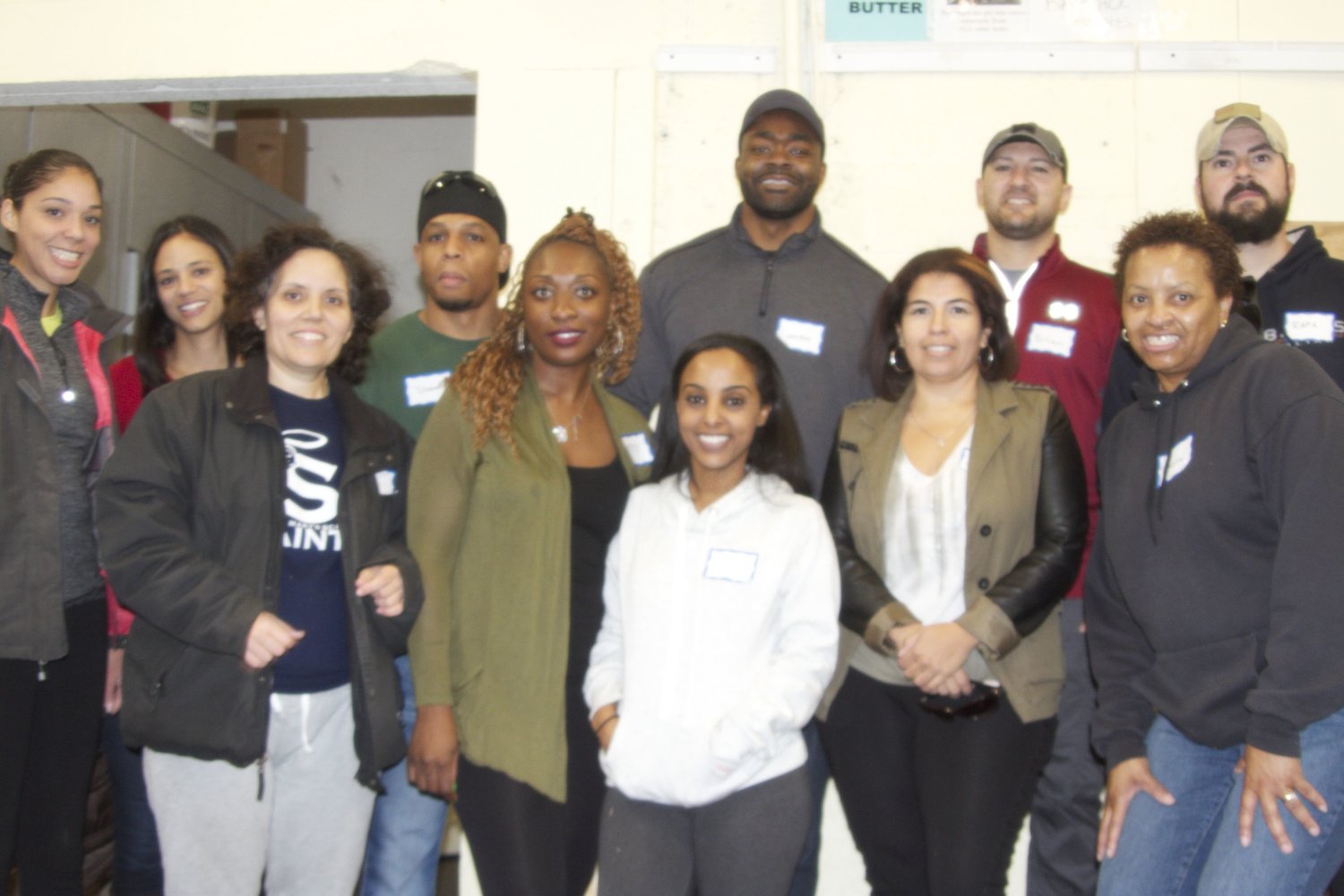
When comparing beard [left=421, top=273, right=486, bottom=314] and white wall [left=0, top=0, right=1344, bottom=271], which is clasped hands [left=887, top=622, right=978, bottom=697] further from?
white wall [left=0, top=0, right=1344, bottom=271]

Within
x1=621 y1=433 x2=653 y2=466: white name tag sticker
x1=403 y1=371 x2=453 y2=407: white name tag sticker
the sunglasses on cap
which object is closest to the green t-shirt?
x1=403 y1=371 x2=453 y2=407: white name tag sticker

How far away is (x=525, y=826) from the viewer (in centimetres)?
220

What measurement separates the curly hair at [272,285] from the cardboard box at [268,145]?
415 cm

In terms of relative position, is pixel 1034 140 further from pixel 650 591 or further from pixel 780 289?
pixel 650 591

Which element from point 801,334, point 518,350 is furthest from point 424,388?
point 801,334

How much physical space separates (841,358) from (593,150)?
1.45 meters

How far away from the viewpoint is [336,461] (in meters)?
2.35

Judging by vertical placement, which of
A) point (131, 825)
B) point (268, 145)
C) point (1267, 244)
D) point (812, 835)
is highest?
point (268, 145)

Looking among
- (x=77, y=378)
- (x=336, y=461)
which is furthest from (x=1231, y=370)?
(x=77, y=378)

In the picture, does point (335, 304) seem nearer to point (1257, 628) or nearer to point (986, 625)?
point (986, 625)

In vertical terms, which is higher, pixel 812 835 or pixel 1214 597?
pixel 1214 597

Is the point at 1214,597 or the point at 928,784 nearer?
the point at 1214,597

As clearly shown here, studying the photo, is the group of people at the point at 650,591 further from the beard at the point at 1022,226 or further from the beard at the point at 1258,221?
the beard at the point at 1022,226

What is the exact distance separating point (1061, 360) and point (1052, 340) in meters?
0.06
